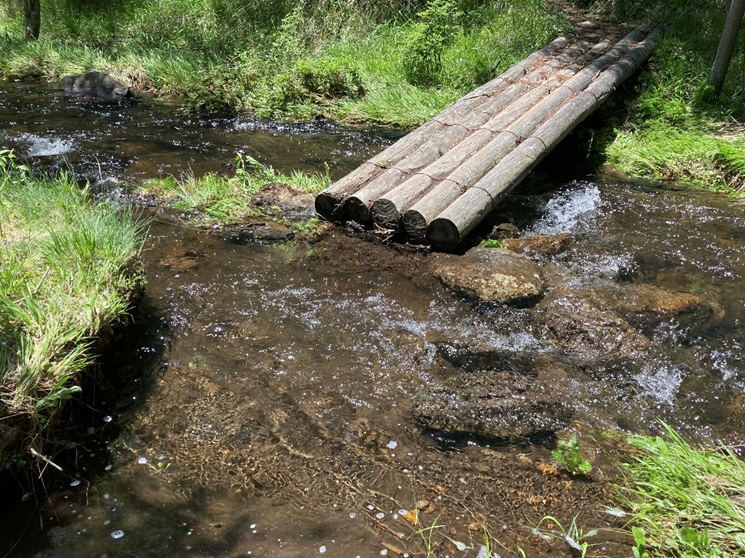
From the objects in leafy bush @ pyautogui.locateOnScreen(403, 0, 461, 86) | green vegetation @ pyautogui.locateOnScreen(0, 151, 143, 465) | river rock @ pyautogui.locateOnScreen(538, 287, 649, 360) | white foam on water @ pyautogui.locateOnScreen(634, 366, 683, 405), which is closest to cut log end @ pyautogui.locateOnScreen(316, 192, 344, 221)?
green vegetation @ pyautogui.locateOnScreen(0, 151, 143, 465)

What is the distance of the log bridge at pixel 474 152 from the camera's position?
5285mm

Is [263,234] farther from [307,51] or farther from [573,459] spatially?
[307,51]

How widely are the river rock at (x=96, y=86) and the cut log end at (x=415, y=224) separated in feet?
20.5

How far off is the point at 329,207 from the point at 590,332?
260cm

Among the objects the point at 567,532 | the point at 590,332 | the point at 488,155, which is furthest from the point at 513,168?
the point at 567,532

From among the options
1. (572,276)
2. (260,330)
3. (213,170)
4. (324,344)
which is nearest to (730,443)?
(572,276)

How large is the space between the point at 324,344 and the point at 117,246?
1.52 metres

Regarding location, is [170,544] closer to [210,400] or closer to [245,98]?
[210,400]

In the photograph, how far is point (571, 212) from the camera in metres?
6.18

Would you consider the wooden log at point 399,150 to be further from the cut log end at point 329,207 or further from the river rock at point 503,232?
the river rock at point 503,232

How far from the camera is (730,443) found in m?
3.45

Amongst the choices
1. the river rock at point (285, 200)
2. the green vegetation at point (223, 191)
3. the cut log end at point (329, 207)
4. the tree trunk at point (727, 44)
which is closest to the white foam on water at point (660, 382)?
the cut log end at point (329, 207)

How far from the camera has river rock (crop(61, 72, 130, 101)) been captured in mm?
9352

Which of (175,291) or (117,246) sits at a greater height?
(117,246)
